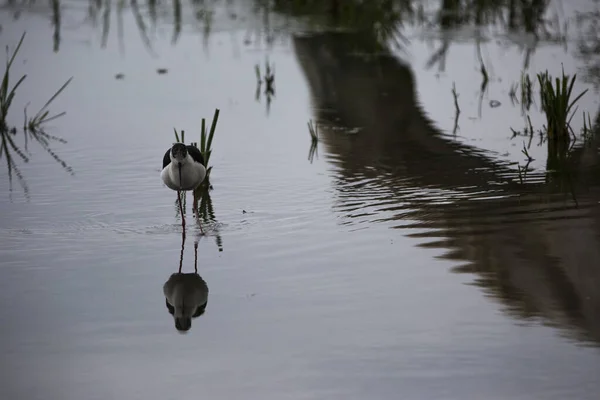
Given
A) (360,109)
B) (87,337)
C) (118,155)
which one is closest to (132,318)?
(87,337)

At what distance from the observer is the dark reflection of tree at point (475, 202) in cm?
596

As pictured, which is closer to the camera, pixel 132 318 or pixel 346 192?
pixel 132 318

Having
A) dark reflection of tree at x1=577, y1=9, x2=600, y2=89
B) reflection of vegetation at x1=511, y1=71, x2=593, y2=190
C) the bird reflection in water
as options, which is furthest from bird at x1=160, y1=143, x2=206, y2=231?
dark reflection of tree at x1=577, y1=9, x2=600, y2=89

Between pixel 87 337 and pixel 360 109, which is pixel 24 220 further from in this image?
pixel 360 109

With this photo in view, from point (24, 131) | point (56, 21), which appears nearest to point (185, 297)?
point (24, 131)

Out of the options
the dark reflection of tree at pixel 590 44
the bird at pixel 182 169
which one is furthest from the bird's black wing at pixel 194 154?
the dark reflection of tree at pixel 590 44

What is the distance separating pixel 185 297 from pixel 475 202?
8.31 feet

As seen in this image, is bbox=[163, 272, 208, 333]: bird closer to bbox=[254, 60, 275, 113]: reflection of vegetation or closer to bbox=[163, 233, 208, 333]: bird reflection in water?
bbox=[163, 233, 208, 333]: bird reflection in water

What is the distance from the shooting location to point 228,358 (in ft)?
16.5

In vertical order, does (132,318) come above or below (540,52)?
below

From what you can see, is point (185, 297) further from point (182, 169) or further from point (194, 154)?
point (194, 154)

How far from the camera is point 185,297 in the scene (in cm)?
594

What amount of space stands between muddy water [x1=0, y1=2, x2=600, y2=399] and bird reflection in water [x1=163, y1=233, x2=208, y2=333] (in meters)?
0.05

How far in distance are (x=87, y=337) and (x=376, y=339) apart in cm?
130
